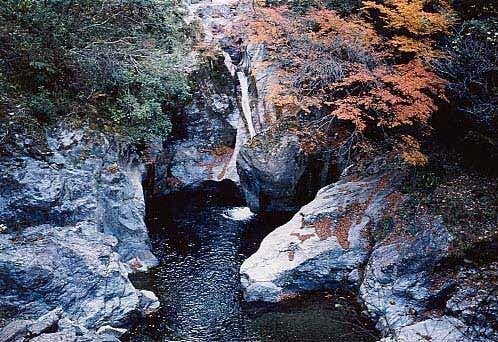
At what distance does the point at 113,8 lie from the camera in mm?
14883

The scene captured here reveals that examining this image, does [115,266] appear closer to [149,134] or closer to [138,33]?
[149,134]

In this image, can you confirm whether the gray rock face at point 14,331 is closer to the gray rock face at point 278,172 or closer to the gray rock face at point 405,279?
the gray rock face at point 405,279

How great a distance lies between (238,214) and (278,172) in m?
2.98

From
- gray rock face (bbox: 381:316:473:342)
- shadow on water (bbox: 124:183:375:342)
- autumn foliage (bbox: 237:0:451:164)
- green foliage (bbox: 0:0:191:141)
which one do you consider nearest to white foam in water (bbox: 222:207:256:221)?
shadow on water (bbox: 124:183:375:342)

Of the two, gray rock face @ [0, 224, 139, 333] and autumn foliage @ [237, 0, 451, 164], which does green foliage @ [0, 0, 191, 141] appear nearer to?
autumn foliage @ [237, 0, 451, 164]

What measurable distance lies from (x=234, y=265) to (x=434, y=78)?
8.65 metres

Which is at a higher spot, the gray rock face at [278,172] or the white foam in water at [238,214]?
the gray rock face at [278,172]

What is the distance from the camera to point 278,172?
18.0m

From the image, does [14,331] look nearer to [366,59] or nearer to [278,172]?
[278,172]

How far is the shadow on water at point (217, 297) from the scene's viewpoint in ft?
39.3

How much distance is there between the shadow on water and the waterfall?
14.1 feet

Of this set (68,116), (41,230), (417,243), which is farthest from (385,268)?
(68,116)

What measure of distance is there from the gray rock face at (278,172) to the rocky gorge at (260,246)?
0.05 meters

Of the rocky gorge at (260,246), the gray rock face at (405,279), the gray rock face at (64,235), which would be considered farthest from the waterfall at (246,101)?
the gray rock face at (405,279)
